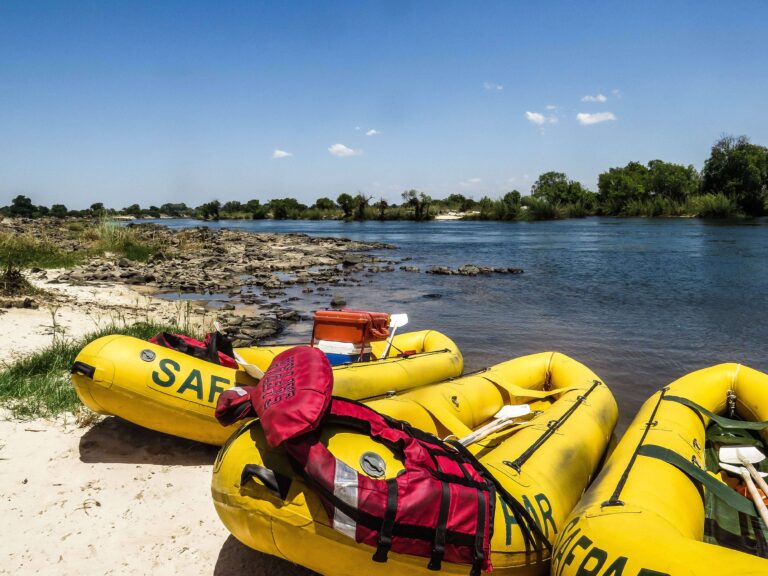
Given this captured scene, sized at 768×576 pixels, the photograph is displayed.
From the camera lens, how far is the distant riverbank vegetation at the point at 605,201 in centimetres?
5022

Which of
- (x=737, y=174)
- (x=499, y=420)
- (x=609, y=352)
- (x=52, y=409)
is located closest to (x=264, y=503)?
(x=499, y=420)

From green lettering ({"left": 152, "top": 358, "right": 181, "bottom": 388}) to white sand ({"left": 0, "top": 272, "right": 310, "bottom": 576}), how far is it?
61cm

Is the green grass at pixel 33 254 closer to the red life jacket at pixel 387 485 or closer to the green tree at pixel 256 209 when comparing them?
the red life jacket at pixel 387 485

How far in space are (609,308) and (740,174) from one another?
52.2 metres

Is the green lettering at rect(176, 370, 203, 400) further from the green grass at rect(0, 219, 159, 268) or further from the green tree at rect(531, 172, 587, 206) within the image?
the green tree at rect(531, 172, 587, 206)

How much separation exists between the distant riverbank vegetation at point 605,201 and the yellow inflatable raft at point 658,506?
163 ft

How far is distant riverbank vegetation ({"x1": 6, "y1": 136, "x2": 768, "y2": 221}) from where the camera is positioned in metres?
50.2

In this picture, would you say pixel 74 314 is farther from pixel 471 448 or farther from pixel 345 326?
pixel 471 448

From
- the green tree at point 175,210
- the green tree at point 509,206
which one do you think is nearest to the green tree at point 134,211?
the green tree at point 175,210

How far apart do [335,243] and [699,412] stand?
26570 mm

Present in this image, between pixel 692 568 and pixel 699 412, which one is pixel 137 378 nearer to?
pixel 692 568

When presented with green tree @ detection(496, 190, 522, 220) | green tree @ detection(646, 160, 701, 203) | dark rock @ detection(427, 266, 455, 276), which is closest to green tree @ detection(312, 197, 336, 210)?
green tree @ detection(496, 190, 522, 220)

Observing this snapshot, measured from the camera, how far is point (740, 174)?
168 feet

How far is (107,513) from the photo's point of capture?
10.4 feet
